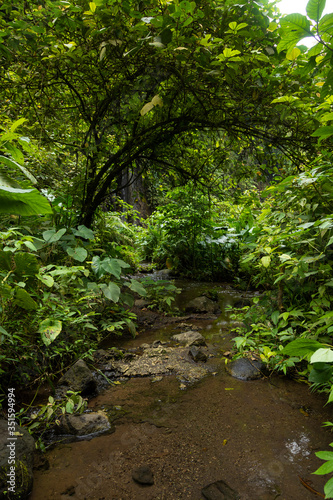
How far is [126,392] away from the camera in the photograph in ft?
6.86

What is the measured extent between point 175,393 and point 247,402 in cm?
52

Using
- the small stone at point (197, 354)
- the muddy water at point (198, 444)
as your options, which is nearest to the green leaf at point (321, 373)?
the muddy water at point (198, 444)

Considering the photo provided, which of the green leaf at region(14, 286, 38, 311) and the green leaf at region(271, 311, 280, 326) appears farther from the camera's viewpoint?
the green leaf at region(271, 311, 280, 326)

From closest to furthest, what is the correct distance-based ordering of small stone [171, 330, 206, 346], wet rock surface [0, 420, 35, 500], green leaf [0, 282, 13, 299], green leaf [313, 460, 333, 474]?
1. green leaf [313, 460, 333, 474]
2. wet rock surface [0, 420, 35, 500]
3. green leaf [0, 282, 13, 299]
4. small stone [171, 330, 206, 346]

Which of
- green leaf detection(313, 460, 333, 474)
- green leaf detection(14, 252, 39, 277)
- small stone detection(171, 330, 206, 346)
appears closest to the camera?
green leaf detection(313, 460, 333, 474)

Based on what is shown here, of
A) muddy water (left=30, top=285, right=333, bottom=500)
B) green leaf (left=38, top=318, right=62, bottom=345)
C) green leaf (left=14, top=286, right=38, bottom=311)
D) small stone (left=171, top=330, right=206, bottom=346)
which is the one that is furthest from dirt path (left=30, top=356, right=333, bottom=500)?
green leaf (left=14, top=286, right=38, bottom=311)

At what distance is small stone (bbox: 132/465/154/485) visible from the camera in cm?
133

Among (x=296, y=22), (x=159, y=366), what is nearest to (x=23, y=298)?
(x=159, y=366)

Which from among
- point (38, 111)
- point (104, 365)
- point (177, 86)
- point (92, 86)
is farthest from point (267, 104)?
point (104, 365)

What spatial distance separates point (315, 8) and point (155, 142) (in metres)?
2.50

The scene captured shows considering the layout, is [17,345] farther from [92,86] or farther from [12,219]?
[92,86]

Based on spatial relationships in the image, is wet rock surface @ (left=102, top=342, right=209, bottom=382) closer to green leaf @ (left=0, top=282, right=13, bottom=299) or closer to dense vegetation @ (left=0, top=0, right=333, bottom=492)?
dense vegetation @ (left=0, top=0, right=333, bottom=492)

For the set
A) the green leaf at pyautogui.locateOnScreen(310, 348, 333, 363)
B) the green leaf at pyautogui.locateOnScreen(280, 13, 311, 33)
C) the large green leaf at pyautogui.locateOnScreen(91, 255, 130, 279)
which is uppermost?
the green leaf at pyautogui.locateOnScreen(280, 13, 311, 33)

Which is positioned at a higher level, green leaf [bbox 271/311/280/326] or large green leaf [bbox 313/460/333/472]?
large green leaf [bbox 313/460/333/472]
